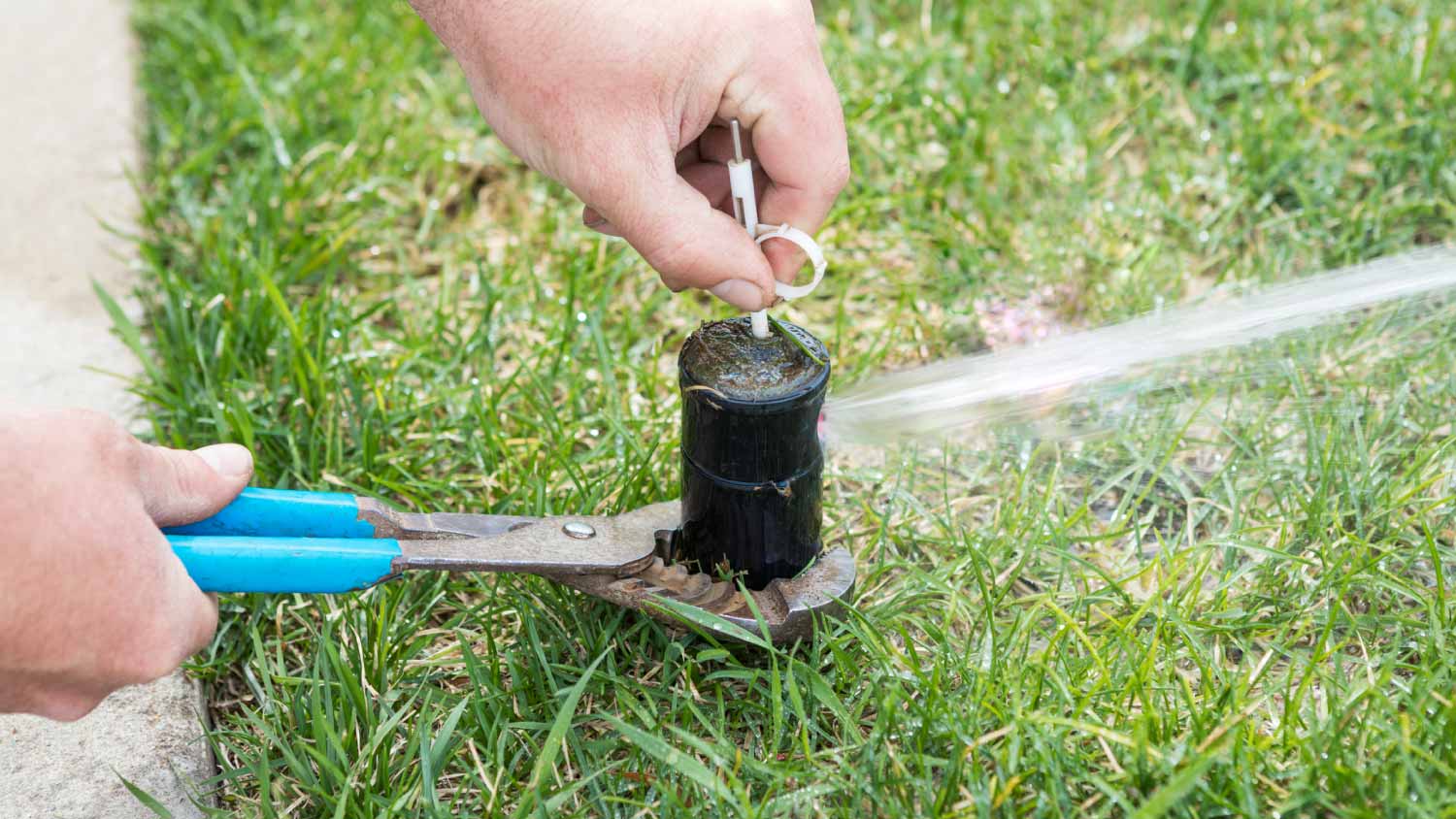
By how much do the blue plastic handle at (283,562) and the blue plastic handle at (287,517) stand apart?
5 centimetres

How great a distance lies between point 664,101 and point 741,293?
256 mm

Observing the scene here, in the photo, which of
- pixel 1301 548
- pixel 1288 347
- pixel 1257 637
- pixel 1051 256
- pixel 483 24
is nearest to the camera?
pixel 483 24

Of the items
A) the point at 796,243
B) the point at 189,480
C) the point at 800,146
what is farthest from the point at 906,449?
the point at 189,480

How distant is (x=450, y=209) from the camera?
2.97 m

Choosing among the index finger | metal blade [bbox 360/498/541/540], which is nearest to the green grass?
metal blade [bbox 360/498/541/540]

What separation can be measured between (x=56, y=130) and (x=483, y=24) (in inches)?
83.1

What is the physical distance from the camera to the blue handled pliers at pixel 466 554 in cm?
148

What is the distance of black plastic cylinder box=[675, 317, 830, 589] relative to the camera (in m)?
1.56

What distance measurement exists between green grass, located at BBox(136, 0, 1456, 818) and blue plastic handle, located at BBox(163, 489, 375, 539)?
245mm

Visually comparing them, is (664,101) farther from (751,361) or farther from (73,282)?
(73,282)

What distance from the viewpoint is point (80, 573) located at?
1286mm

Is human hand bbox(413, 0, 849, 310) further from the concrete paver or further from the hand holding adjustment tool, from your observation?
the concrete paver

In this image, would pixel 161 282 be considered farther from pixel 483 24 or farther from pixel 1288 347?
pixel 1288 347

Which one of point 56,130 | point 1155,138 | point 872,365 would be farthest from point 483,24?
point 56,130
